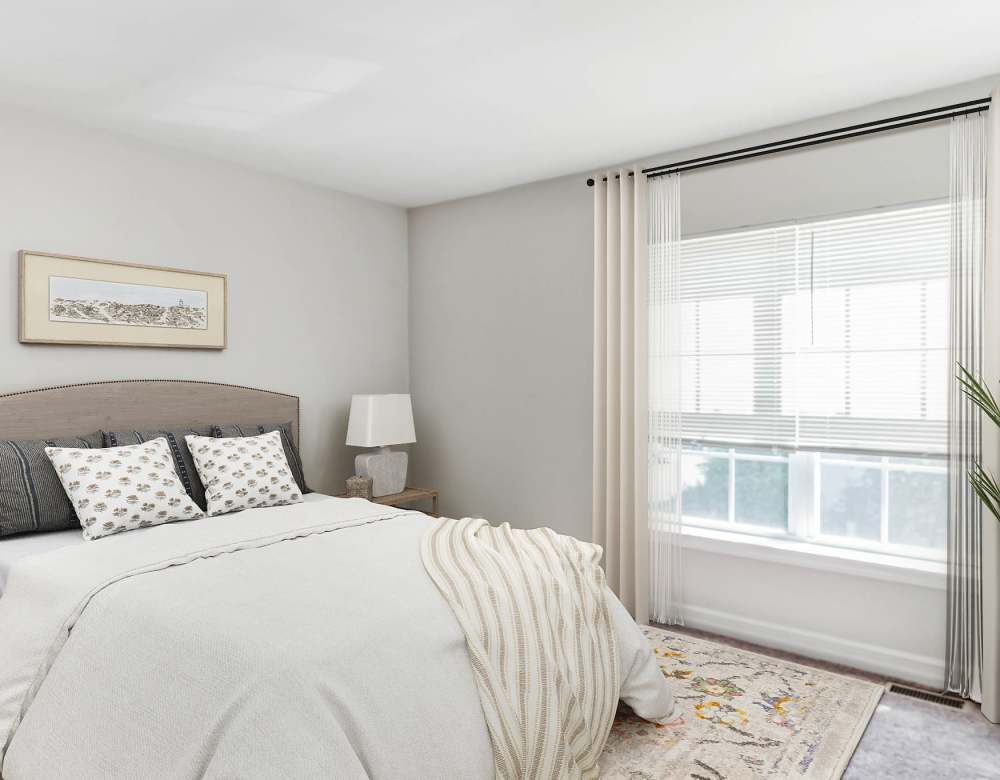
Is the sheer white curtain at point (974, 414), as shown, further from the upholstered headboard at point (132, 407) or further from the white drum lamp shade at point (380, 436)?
the upholstered headboard at point (132, 407)

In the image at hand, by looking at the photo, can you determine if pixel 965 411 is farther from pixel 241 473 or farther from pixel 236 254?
pixel 236 254

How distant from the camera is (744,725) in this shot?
8.48ft

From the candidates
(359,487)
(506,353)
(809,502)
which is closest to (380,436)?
(359,487)

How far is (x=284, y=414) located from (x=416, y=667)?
8.22 ft

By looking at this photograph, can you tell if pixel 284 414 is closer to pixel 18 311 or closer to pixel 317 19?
pixel 18 311

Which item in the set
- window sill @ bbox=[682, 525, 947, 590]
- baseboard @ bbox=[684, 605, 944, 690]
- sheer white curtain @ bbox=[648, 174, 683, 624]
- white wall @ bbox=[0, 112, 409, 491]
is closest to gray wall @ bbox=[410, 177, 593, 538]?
white wall @ bbox=[0, 112, 409, 491]

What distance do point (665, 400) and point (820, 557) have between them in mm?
1042

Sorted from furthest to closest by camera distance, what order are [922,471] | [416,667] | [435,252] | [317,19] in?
[435,252], [922,471], [317,19], [416,667]

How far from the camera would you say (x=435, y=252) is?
4750 millimetres

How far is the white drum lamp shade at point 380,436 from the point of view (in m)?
4.12

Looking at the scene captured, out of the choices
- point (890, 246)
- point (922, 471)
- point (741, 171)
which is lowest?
point (922, 471)

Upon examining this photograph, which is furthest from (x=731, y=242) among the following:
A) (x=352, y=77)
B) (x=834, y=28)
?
(x=352, y=77)

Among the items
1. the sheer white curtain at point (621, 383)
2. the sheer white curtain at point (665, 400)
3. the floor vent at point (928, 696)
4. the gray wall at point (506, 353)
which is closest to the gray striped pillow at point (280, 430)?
the gray wall at point (506, 353)

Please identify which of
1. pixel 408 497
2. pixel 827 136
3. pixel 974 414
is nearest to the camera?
pixel 974 414
